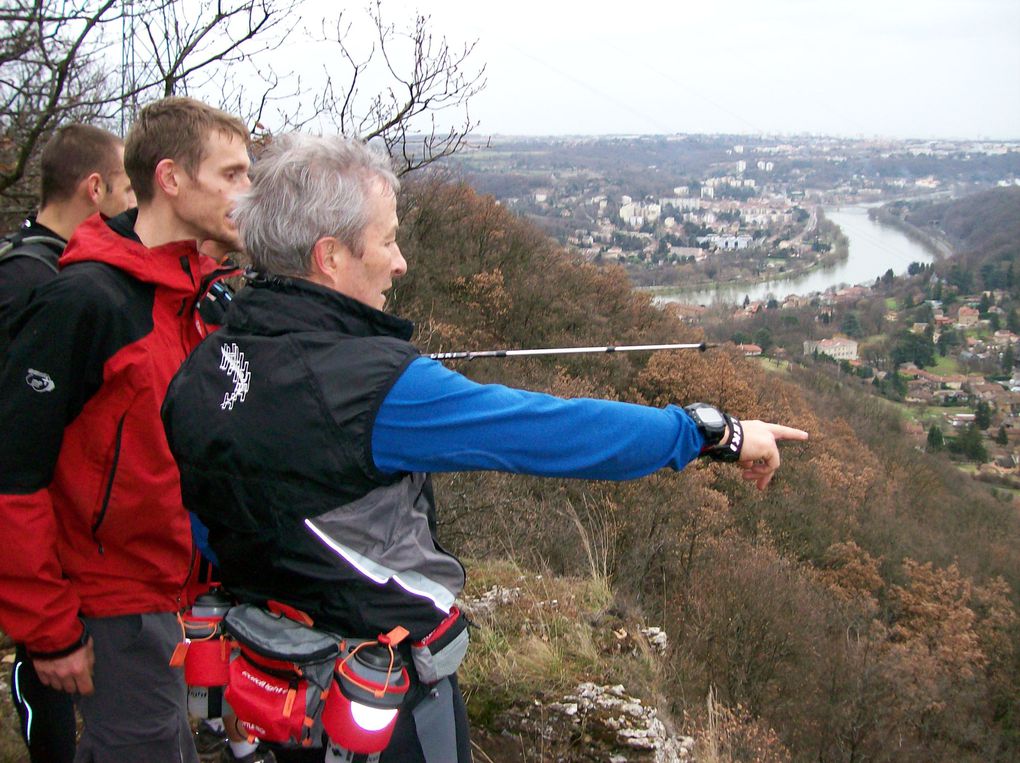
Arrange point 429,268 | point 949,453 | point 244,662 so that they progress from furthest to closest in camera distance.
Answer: point 949,453, point 429,268, point 244,662

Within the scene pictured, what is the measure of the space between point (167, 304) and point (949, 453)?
48437 millimetres

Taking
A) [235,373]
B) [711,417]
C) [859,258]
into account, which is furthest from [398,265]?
[859,258]

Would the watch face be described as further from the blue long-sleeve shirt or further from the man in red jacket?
the man in red jacket

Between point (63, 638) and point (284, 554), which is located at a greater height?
point (284, 554)

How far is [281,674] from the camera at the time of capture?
1479 mm

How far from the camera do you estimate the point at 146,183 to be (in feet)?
6.64

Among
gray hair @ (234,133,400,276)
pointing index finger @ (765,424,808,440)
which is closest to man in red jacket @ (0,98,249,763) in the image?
gray hair @ (234,133,400,276)

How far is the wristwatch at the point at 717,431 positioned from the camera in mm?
1400

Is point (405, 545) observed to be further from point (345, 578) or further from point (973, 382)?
point (973, 382)

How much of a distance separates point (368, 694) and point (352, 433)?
1.49ft

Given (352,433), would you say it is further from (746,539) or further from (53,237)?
(746,539)

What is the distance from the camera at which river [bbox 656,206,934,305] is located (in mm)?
56562

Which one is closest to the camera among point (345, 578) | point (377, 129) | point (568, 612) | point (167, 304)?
point (345, 578)

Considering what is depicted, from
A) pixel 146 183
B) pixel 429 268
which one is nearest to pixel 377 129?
pixel 146 183
